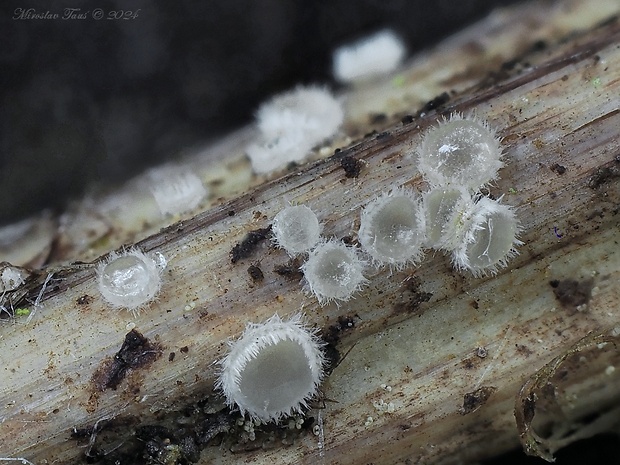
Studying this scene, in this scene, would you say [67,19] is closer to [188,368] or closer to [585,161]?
[188,368]

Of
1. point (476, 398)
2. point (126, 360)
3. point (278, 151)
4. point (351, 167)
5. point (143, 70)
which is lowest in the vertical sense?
point (476, 398)

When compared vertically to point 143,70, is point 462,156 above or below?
below

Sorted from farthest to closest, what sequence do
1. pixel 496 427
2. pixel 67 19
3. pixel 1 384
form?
pixel 67 19 → pixel 496 427 → pixel 1 384

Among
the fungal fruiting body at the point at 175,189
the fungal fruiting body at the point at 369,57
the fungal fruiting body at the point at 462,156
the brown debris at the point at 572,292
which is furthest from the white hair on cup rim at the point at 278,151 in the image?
the brown debris at the point at 572,292

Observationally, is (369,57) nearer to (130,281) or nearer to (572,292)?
(572,292)

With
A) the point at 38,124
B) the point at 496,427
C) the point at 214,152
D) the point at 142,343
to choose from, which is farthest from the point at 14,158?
the point at 496,427

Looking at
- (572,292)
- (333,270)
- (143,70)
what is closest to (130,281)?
(333,270)
